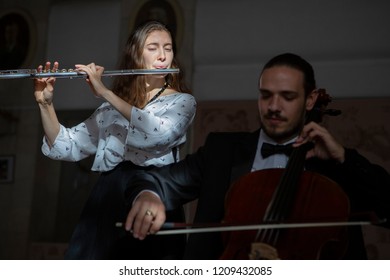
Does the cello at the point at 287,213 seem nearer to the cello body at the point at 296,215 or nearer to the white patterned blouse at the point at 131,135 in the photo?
the cello body at the point at 296,215

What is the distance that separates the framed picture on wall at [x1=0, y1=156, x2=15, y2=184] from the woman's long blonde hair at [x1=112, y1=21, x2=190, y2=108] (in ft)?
1.93

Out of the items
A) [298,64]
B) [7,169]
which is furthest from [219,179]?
[7,169]

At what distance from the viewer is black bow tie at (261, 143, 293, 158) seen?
2322 millimetres

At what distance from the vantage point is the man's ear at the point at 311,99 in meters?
2.34

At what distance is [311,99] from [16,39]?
138 centimetres

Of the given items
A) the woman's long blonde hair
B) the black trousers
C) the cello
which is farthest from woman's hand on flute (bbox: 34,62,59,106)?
the cello

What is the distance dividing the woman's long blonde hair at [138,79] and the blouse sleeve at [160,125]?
6cm

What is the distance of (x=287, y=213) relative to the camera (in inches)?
82.8

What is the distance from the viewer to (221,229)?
7.09ft

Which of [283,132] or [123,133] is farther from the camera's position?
[123,133]

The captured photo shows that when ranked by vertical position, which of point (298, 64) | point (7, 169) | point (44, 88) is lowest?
point (7, 169)

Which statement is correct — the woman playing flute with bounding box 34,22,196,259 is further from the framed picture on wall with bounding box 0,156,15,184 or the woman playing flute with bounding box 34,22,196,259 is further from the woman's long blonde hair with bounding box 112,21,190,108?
the framed picture on wall with bounding box 0,156,15,184

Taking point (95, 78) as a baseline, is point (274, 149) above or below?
below

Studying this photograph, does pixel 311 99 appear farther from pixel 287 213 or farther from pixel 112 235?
pixel 112 235
